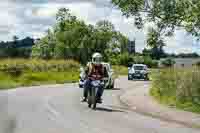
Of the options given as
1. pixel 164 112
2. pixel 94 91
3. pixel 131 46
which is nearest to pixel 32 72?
pixel 94 91

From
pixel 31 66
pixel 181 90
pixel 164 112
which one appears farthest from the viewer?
pixel 31 66

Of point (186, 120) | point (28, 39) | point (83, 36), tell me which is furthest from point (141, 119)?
point (28, 39)

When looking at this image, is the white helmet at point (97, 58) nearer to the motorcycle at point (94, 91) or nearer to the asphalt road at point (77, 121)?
the motorcycle at point (94, 91)

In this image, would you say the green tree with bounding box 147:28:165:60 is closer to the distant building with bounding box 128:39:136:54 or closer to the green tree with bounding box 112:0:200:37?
the green tree with bounding box 112:0:200:37

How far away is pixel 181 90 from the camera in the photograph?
24.5m

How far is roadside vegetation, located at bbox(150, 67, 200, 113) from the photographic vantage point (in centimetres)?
2313

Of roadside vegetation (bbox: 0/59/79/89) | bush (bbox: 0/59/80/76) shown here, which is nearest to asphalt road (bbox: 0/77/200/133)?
roadside vegetation (bbox: 0/59/79/89)

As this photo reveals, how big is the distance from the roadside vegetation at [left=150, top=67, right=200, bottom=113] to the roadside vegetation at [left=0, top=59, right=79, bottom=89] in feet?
81.1

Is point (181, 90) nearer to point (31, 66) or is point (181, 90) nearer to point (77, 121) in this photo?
point (77, 121)

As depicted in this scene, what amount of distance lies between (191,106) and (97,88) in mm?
3602

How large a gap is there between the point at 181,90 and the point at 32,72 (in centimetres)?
4340

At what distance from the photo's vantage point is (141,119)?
19.0 meters

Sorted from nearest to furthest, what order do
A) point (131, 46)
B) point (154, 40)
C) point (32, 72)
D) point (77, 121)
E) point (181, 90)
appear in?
point (77, 121)
point (154, 40)
point (181, 90)
point (32, 72)
point (131, 46)

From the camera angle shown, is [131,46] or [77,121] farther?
[131,46]
